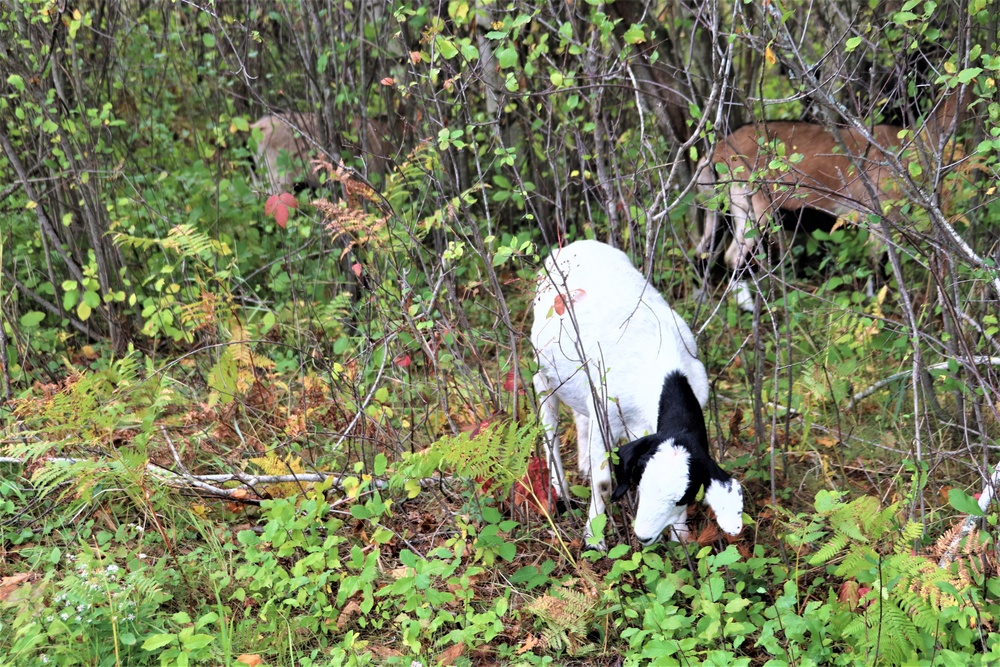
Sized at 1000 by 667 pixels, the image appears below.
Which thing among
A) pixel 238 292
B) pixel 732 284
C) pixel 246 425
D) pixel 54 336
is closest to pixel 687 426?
pixel 732 284

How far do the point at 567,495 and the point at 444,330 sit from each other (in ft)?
3.48

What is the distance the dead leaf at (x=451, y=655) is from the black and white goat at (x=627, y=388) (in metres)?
0.72

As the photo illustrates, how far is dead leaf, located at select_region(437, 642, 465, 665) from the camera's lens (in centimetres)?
330

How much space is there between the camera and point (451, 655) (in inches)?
130

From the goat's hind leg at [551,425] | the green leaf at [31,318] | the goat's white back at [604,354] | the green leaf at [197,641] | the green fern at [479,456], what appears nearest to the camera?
the green leaf at [197,641]

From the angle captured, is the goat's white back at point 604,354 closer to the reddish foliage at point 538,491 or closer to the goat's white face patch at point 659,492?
the reddish foliage at point 538,491

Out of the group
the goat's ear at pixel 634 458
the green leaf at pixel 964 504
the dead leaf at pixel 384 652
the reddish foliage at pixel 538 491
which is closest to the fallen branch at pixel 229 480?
the reddish foliage at pixel 538 491

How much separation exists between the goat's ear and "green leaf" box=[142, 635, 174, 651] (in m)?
1.76

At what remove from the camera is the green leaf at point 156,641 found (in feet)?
10.2

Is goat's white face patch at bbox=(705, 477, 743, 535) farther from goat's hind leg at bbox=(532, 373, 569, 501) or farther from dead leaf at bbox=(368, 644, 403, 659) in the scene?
dead leaf at bbox=(368, 644, 403, 659)

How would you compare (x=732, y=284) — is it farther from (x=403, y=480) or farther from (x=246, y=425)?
(x=246, y=425)

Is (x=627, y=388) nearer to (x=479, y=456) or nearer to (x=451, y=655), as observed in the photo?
(x=479, y=456)

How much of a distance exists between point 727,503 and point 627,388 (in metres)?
0.76

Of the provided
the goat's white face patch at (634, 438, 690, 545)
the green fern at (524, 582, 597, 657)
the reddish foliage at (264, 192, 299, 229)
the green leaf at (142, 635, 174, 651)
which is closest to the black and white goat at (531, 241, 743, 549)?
the goat's white face patch at (634, 438, 690, 545)
